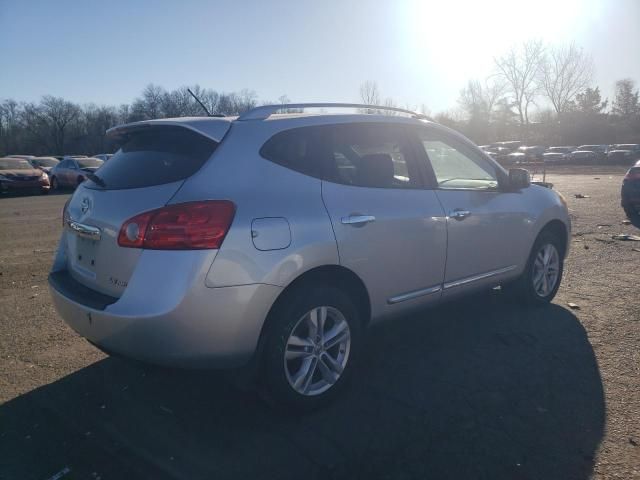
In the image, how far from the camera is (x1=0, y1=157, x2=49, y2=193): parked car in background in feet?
72.8

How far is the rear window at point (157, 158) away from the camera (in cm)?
291

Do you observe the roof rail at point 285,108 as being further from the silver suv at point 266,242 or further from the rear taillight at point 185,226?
the rear taillight at point 185,226

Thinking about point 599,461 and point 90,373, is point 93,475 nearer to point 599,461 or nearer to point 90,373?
point 90,373

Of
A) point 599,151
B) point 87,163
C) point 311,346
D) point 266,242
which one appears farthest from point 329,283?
point 599,151

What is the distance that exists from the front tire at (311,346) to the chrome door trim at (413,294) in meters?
0.30

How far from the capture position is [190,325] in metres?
2.63

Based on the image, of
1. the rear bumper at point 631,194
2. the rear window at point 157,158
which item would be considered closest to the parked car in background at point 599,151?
the rear bumper at point 631,194

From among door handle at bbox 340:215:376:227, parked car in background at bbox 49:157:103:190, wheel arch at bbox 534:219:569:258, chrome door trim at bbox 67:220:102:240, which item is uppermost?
parked car in background at bbox 49:157:103:190

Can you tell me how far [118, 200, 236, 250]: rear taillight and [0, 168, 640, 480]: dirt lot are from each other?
0.77 meters

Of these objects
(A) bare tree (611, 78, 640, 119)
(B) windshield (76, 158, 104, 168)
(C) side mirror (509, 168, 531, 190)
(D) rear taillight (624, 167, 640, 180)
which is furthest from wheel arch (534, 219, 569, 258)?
(A) bare tree (611, 78, 640, 119)

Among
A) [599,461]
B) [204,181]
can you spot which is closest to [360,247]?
[204,181]

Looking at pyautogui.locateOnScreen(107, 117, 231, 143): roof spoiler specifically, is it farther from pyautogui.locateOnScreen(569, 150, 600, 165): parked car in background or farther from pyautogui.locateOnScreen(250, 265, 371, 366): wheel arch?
pyautogui.locateOnScreen(569, 150, 600, 165): parked car in background

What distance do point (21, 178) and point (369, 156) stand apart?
23.0 metres

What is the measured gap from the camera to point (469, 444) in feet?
9.26
